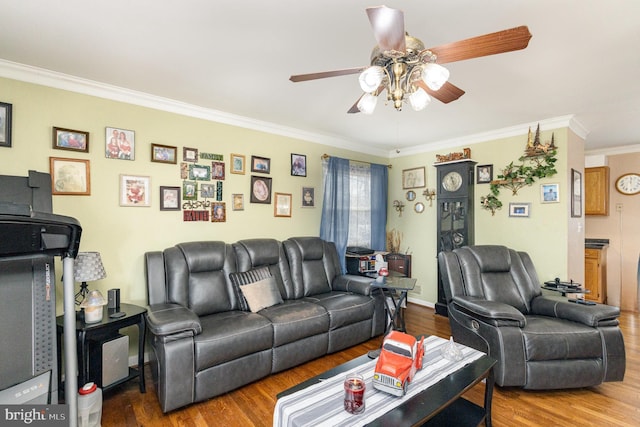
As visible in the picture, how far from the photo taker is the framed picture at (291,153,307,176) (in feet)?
12.8

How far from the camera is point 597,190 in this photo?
463 centimetres

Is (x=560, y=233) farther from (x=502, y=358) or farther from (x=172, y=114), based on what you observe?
(x=172, y=114)

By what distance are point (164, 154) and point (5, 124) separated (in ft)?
3.52

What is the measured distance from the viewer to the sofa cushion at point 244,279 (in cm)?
286

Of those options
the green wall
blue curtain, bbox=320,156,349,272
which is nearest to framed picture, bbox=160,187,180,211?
the green wall

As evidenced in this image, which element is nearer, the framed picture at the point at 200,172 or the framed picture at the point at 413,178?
the framed picture at the point at 200,172

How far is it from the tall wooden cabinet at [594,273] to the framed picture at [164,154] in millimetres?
5740

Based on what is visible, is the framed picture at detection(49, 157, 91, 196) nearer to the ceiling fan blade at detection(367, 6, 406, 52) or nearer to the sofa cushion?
the sofa cushion

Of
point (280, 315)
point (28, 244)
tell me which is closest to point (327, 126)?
point (280, 315)

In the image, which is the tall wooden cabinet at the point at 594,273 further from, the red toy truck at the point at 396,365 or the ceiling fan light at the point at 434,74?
the ceiling fan light at the point at 434,74

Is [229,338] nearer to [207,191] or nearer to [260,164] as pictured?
[207,191]

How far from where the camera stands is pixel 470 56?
140 centimetres

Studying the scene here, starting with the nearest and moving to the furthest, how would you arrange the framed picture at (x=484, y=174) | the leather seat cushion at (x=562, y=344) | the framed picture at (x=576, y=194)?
the leather seat cushion at (x=562, y=344), the framed picture at (x=576, y=194), the framed picture at (x=484, y=174)

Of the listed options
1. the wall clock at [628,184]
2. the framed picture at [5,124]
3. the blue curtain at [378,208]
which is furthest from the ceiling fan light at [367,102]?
the wall clock at [628,184]
